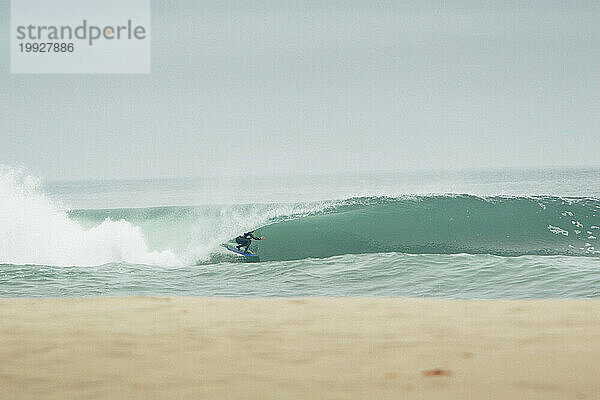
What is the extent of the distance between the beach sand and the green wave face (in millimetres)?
8375

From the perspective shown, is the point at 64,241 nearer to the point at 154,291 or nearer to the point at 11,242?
the point at 11,242

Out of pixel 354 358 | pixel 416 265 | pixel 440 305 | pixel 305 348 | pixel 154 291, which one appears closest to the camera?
pixel 354 358

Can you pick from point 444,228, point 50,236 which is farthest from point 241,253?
point 444,228

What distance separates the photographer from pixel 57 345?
3283 millimetres

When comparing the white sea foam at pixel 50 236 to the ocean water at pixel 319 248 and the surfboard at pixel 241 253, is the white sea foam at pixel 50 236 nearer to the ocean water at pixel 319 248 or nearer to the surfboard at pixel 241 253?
the ocean water at pixel 319 248

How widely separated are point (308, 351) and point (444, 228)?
450 inches

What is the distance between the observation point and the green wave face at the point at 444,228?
42.5ft

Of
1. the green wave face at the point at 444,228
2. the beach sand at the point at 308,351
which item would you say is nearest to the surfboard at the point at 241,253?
the green wave face at the point at 444,228

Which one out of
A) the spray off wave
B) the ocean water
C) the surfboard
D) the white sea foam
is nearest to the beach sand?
the ocean water

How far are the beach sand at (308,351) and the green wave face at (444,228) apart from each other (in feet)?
27.5

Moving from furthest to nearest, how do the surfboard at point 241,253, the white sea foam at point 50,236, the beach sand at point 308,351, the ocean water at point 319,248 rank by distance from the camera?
the white sea foam at point 50,236 → the surfboard at point 241,253 → the ocean water at point 319,248 → the beach sand at point 308,351

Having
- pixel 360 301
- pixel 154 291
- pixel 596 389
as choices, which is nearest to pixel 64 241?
pixel 154 291

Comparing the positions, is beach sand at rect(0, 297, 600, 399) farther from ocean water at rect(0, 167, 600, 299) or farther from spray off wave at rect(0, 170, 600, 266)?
spray off wave at rect(0, 170, 600, 266)

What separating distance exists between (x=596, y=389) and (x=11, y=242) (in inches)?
506
